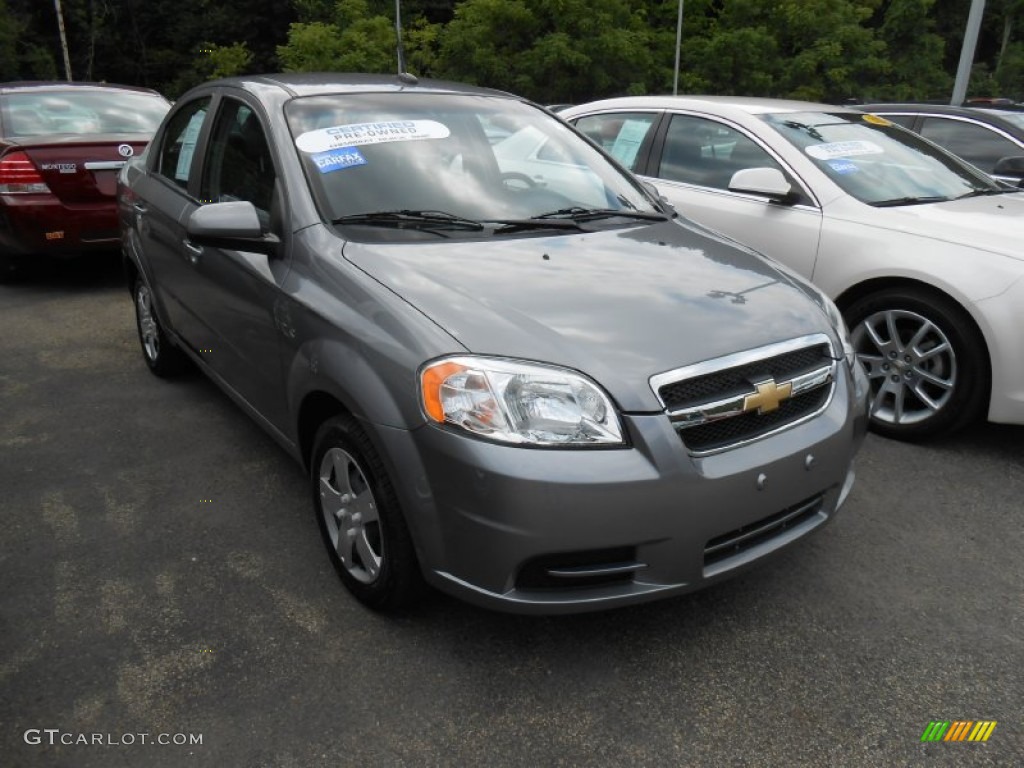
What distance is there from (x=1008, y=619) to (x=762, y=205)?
100 inches

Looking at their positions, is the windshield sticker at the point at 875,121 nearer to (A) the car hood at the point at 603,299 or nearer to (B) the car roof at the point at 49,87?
(A) the car hood at the point at 603,299

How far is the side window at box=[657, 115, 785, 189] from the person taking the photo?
4676 millimetres

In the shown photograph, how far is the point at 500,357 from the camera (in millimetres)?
2191

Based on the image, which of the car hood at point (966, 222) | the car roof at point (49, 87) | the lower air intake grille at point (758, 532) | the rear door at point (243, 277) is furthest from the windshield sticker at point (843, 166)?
the car roof at point (49, 87)

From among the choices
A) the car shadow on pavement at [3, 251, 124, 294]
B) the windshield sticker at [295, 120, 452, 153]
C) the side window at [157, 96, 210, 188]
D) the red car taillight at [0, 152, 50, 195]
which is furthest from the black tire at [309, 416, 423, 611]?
the car shadow on pavement at [3, 251, 124, 294]

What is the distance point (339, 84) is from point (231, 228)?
0.99 meters

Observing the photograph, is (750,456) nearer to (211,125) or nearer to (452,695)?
(452,695)

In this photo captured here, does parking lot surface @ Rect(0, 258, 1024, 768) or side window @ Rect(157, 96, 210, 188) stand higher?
side window @ Rect(157, 96, 210, 188)

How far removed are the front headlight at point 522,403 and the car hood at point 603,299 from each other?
0.05 meters

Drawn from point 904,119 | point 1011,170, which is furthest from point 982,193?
point 904,119

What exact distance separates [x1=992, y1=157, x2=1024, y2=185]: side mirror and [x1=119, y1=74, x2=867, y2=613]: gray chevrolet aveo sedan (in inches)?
124

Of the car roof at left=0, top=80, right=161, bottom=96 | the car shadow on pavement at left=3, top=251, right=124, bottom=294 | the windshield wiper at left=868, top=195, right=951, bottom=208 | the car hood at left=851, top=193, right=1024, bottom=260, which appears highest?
the car roof at left=0, top=80, right=161, bottom=96

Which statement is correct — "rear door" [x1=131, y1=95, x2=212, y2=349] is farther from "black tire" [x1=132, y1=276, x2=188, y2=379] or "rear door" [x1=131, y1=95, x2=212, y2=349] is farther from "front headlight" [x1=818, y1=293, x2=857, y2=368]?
"front headlight" [x1=818, y1=293, x2=857, y2=368]

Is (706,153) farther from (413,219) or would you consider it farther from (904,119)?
(413,219)
